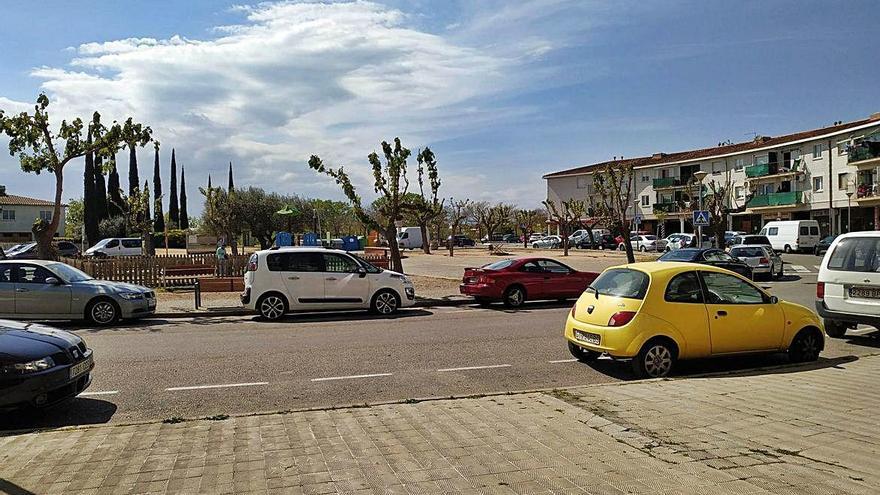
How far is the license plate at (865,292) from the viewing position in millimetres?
11153

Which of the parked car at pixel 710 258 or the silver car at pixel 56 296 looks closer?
the silver car at pixel 56 296

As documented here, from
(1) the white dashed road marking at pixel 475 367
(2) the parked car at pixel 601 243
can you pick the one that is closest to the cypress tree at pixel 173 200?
(2) the parked car at pixel 601 243

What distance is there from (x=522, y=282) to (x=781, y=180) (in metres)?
54.0

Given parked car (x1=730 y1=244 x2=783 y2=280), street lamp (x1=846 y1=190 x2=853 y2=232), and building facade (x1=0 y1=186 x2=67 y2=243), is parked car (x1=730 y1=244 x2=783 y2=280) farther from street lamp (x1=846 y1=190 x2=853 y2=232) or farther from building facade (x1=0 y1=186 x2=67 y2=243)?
building facade (x1=0 y1=186 x2=67 y2=243)

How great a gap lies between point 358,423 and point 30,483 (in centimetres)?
254

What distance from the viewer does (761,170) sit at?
65.4m

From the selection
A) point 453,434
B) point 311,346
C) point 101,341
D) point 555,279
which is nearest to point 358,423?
point 453,434

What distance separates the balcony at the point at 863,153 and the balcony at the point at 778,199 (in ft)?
19.9

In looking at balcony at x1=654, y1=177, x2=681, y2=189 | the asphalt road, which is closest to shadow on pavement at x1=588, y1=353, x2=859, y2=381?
the asphalt road

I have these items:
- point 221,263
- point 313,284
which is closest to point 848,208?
point 221,263

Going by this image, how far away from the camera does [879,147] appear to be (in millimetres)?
53219

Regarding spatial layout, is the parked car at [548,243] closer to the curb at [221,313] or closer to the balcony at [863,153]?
the balcony at [863,153]

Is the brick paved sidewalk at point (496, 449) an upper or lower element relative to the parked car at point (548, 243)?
lower

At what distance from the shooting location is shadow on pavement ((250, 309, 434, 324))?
1648 centimetres
